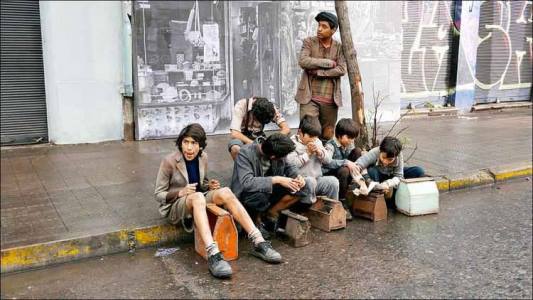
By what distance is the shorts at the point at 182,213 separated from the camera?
13.9ft

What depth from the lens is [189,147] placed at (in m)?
4.18

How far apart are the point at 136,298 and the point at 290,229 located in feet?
5.08

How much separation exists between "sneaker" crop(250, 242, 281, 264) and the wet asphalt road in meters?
0.06

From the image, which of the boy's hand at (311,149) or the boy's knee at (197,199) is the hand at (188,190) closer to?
the boy's knee at (197,199)

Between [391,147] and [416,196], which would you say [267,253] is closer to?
[391,147]

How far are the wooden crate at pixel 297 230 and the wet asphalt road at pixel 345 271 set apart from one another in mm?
76

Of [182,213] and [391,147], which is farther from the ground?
[391,147]

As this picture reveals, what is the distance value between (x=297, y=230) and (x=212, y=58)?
488 centimetres


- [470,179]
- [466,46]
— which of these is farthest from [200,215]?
[466,46]

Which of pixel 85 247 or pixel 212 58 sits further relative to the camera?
pixel 212 58

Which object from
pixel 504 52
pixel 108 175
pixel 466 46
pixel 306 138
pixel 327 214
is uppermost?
pixel 466 46

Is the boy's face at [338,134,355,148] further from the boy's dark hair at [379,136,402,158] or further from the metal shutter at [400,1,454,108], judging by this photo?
the metal shutter at [400,1,454,108]

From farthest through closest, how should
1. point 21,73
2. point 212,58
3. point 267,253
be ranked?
point 212,58, point 21,73, point 267,253

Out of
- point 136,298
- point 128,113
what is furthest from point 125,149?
point 136,298
